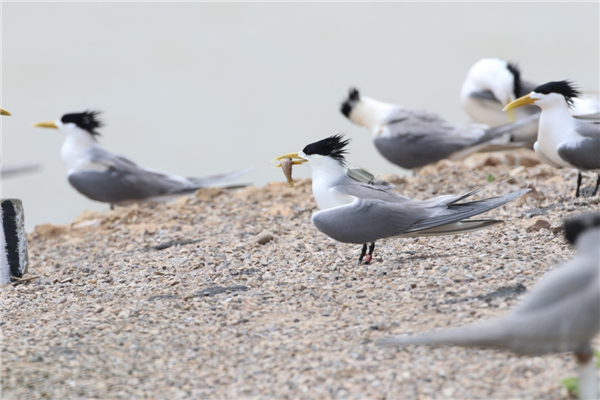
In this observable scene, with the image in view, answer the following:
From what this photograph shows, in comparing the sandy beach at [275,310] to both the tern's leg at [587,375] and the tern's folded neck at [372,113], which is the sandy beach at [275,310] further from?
the tern's folded neck at [372,113]

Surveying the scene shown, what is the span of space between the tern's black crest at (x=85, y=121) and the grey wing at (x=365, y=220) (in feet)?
15.2

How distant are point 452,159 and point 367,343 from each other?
5.11m

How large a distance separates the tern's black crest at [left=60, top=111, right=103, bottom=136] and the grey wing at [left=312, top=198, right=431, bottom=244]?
15.2 ft

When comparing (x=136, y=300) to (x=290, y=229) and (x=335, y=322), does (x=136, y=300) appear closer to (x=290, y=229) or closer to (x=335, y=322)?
(x=335, y=322)

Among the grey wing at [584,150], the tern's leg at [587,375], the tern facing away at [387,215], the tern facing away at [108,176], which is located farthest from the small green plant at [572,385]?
the tern facing away at [108,176]

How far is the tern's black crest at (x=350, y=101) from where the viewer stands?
8.93 meters

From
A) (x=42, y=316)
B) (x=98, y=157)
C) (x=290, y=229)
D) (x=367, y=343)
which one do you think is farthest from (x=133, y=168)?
(x=367, y=343)

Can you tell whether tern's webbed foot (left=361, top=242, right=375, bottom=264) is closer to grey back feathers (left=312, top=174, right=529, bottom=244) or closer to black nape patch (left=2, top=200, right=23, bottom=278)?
grey back feathers (left=312, top=174, right=529, bottom=244)

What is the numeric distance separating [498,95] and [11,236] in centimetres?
575

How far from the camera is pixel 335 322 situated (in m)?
3.48

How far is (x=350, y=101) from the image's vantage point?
8.99 meters

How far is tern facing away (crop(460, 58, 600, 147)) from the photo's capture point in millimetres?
7844

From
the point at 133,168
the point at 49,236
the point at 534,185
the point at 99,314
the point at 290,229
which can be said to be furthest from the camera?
the point at 133,168

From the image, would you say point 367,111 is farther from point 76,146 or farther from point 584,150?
point 584,150
